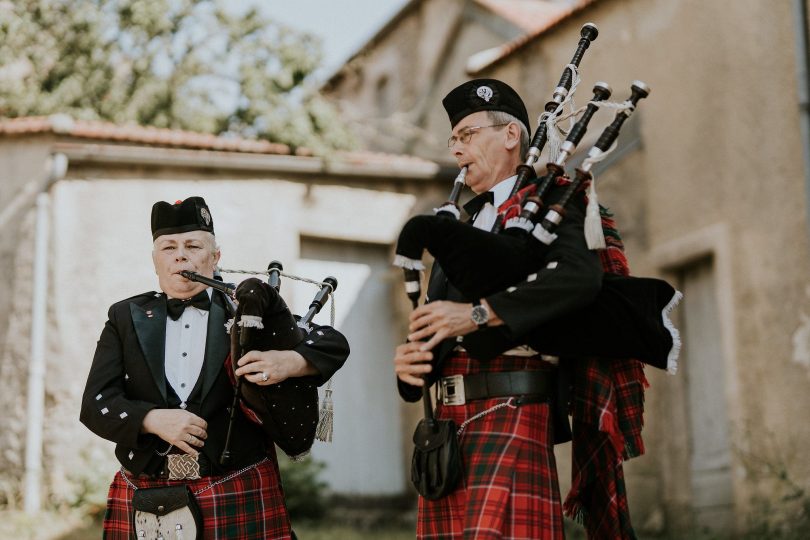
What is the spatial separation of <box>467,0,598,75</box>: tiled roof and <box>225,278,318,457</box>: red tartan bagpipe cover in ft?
24.2

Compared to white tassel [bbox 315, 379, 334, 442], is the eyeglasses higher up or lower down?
higher up

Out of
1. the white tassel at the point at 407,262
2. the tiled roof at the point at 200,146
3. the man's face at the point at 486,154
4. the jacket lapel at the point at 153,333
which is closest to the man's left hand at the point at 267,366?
the jacket lapel at the point at 153,333

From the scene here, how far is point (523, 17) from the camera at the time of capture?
1416 cm

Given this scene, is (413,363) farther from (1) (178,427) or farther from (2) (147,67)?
(2) (147,67)

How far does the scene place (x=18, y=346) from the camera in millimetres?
9219

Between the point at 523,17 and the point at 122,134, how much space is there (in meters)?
6.17

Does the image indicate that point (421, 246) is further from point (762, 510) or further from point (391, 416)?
point (391, 416)

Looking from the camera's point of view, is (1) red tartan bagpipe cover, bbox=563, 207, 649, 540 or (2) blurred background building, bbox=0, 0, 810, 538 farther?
(2) blurred background building, bbox=0, 0, 810, 538

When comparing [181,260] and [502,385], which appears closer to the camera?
[502,385]

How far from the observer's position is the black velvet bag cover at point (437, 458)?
3.18 m

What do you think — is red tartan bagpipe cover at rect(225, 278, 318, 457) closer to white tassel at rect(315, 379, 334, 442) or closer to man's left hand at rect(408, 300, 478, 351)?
white tassel at rect(315, 379, 334, 442)

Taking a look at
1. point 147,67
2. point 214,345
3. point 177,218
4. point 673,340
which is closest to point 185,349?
point 214,345

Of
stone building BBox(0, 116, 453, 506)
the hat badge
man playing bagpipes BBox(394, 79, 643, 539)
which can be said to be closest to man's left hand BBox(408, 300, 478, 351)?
man playing bagpipes BBox(394, 79, 643, 539)

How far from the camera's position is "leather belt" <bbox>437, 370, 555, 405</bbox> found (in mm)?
3242
